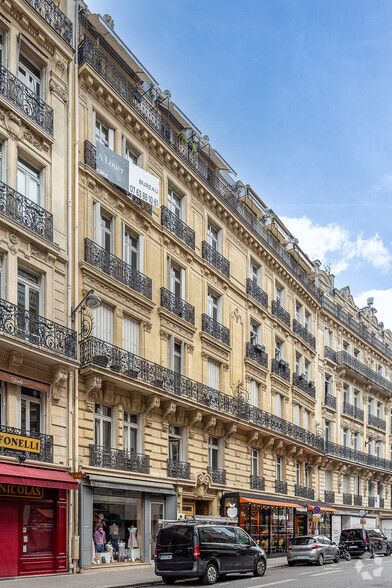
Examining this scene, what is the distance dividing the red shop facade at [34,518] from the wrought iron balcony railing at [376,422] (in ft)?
122

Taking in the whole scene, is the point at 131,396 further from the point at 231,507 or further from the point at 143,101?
the point at 143,101

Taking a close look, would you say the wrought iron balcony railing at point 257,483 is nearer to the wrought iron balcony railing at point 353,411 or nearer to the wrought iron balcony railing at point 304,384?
the wrought iron balcony railing at point 304,384

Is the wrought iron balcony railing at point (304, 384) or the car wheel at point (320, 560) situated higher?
the wrought iron balcony railing at point (304, 384)

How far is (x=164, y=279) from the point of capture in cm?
2716

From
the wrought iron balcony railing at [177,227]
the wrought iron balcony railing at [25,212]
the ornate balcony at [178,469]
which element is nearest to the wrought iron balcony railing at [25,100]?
the wrought iron balcony railing at [25,212]

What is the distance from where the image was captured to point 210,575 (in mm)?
19328

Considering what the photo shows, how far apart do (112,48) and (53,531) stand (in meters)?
16.3

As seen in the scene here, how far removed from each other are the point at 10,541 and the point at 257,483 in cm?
1701

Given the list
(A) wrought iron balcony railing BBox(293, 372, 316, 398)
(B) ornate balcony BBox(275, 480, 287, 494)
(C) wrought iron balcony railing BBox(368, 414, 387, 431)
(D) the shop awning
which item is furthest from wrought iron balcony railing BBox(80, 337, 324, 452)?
(C) wrought iron balcony railing BBox(368, 414, 387, 431)

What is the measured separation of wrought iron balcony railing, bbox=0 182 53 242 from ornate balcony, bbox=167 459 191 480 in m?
9.65

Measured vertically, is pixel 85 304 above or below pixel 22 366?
above

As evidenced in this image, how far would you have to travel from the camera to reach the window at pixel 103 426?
22500 millimetres

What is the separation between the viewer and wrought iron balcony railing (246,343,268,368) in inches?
1341

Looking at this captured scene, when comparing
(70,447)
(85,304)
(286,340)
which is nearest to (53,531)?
(70,447)
